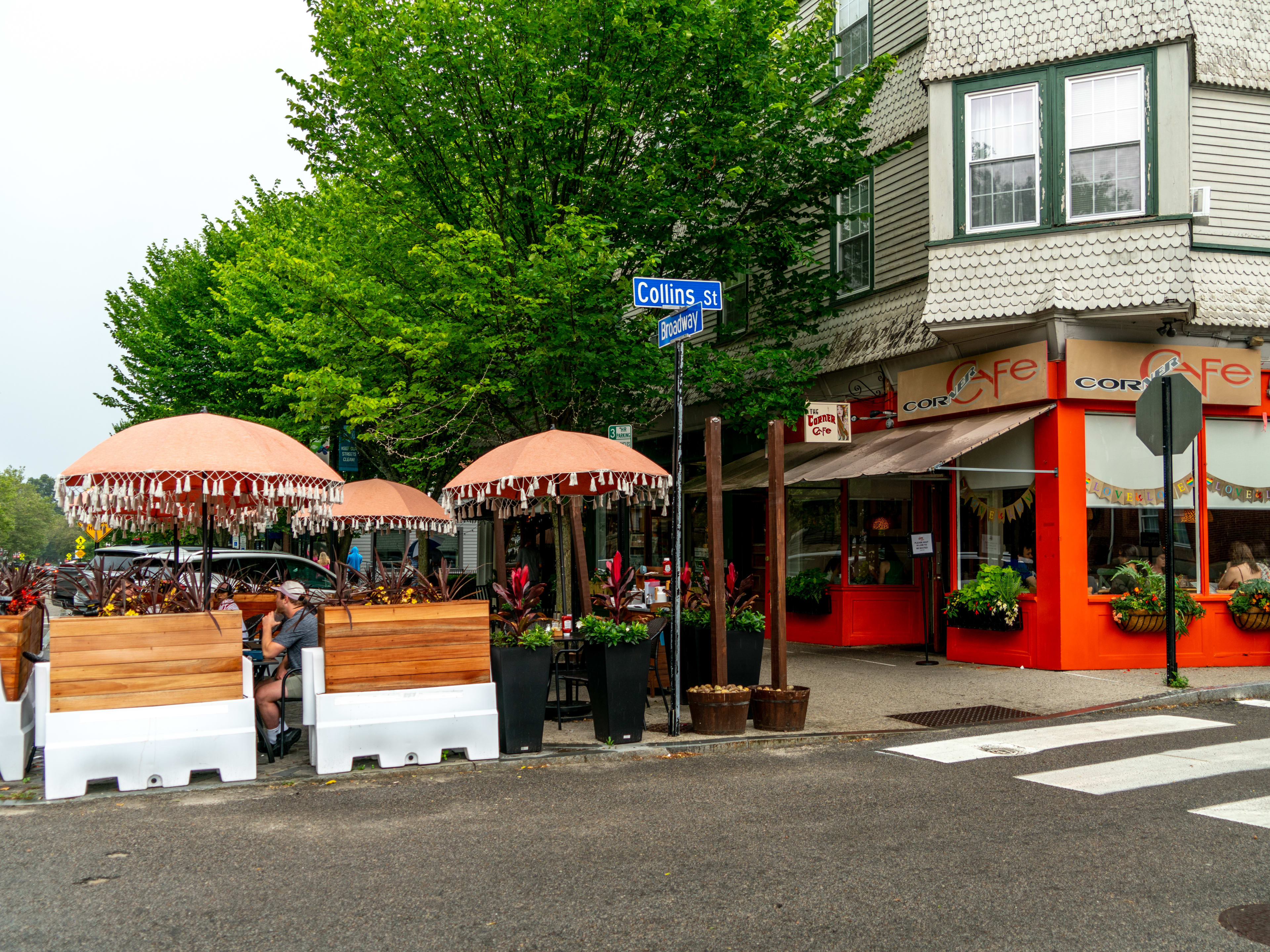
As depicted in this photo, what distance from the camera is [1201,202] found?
526 inches

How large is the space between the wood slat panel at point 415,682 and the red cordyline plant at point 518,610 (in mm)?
346

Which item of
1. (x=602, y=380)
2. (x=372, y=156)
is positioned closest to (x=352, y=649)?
(x=602, y=380)

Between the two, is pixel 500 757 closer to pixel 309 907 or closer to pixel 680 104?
pixel 309 907

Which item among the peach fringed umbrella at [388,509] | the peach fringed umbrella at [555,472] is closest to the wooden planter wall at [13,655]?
the peach fringed umbrella at [555,472]

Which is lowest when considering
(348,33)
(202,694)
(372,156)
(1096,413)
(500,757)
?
(500,757)

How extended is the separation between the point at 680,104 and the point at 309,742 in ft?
33.6

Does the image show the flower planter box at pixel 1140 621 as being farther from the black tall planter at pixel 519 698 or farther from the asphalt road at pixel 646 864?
the black tall planter at pixel 519 698

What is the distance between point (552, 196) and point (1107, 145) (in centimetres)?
723

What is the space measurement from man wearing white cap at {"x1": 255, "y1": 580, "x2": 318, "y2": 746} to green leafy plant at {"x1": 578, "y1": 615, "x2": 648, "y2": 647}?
228 centimetres

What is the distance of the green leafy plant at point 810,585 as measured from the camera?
16.9 meters

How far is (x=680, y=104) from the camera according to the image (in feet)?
48.6

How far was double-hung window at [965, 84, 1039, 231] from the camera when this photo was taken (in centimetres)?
1373

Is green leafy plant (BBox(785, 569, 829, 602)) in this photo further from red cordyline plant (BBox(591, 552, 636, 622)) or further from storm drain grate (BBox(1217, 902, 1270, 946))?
storm drain grate (BBox(1217, 902, 1270, 946))

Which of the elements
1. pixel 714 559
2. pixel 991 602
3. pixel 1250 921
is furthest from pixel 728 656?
pixel 1250 921
